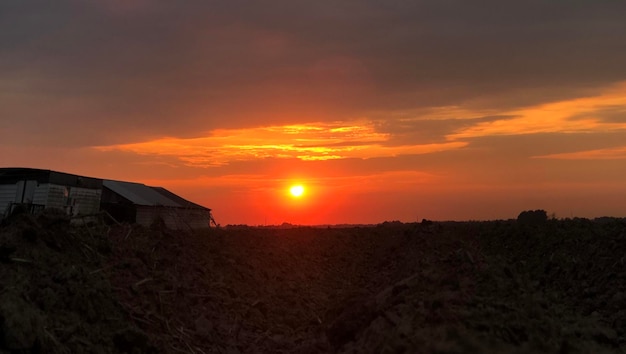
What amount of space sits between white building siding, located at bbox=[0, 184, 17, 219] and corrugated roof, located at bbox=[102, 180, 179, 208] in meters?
6.03

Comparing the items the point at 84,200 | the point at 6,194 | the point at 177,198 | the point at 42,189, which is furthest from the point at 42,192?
the point at 177,198

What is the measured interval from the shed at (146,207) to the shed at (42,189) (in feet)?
8.76

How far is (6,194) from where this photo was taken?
28922mm

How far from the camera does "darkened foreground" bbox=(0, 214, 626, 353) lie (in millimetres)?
7527

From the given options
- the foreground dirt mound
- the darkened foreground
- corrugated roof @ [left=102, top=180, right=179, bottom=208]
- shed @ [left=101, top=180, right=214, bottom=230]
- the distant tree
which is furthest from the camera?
corrugated roof @ [left=102, top=180, right=179, bottom=208]

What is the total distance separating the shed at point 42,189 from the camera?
27781mm

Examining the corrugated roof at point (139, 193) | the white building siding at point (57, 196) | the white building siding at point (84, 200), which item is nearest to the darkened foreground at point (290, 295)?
the white building siding at point (57, 196)

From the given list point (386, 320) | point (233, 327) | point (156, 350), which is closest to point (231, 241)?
point (233, 327)

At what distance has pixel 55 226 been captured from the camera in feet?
40.0

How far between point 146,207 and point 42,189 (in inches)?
274

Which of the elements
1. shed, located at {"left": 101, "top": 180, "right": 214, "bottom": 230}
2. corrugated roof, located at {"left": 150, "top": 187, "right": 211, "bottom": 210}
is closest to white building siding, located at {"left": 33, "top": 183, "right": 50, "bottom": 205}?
shed, located at {"left": 101, "top": 180, "right": 214, "bottom": 230}

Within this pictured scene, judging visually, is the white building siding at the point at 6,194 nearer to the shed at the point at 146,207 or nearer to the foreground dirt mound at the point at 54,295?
the shed at the point at 146,207

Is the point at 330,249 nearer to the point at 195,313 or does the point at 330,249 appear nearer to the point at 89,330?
the point at 195,313

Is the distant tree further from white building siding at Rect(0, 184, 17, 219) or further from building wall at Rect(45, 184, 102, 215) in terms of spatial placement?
white building siding at Rect(0, 184, 17, 219)
